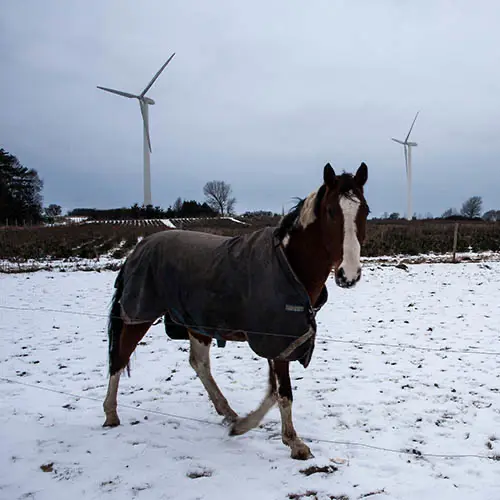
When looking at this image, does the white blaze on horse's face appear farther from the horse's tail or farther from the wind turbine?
the wind turbine

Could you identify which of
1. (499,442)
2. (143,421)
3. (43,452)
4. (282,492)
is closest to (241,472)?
(282,492)

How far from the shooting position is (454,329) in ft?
20.8

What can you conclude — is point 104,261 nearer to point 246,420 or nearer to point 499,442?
point 246,420

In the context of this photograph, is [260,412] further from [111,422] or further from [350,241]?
[350,241]

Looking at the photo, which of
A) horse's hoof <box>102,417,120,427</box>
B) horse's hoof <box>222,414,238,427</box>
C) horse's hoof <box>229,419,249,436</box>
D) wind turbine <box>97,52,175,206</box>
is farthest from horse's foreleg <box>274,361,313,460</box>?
wind turbine <box>97,52,175,206</box>

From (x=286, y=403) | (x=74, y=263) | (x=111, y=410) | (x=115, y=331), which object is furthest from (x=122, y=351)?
(x=74, y=263)

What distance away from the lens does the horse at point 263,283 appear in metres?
2.70

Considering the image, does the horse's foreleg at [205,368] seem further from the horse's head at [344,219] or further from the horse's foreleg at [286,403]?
the horse's head at [344,219]

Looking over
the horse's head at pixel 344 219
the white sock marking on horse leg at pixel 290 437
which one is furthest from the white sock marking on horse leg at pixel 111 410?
the horse's head at pixel 344 219

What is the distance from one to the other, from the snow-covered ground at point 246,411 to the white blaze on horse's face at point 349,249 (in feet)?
4.54

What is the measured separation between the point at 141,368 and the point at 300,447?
250cm

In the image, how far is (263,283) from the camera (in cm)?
293

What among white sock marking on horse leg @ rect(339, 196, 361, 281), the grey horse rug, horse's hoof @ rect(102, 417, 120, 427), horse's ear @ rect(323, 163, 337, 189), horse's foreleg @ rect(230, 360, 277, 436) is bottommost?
horse's hoof @ rect(102, 417, 120, 427)

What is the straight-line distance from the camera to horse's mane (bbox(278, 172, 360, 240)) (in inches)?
105
